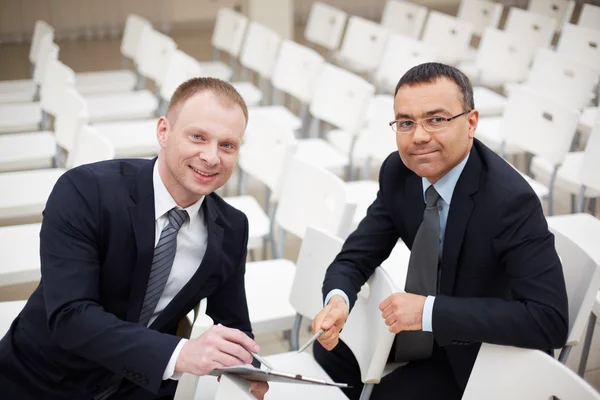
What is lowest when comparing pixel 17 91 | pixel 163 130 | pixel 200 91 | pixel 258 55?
pixel 17 91

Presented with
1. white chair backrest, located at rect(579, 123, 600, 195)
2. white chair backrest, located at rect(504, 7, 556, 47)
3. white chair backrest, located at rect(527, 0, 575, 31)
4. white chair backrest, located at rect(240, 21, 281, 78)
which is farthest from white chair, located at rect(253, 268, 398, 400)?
white chair backrest, located at rect(527, 0, 575, 31)

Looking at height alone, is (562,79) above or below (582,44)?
below

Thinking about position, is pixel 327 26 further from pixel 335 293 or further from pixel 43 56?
pixel 335 293

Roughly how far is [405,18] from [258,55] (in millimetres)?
2011

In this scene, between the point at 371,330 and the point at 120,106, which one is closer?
the point at 371,330

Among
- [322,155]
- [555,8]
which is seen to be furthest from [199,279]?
[555,8]

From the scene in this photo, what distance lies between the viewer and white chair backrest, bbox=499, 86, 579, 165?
3797mm

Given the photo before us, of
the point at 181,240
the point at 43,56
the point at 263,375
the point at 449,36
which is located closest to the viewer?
the point at 263,375

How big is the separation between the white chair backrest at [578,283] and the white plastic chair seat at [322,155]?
2096 mm

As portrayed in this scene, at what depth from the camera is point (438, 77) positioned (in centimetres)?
198

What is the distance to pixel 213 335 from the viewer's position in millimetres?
1647

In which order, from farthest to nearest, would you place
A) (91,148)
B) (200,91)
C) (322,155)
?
1. (322,155)
2. (91,148)
3. (200,91)

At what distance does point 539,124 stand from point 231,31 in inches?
128

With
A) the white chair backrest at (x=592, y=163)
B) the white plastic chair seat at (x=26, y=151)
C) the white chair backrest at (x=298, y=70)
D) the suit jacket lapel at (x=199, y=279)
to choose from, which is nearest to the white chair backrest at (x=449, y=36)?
the white chair backrest at (x=298, y=70)
